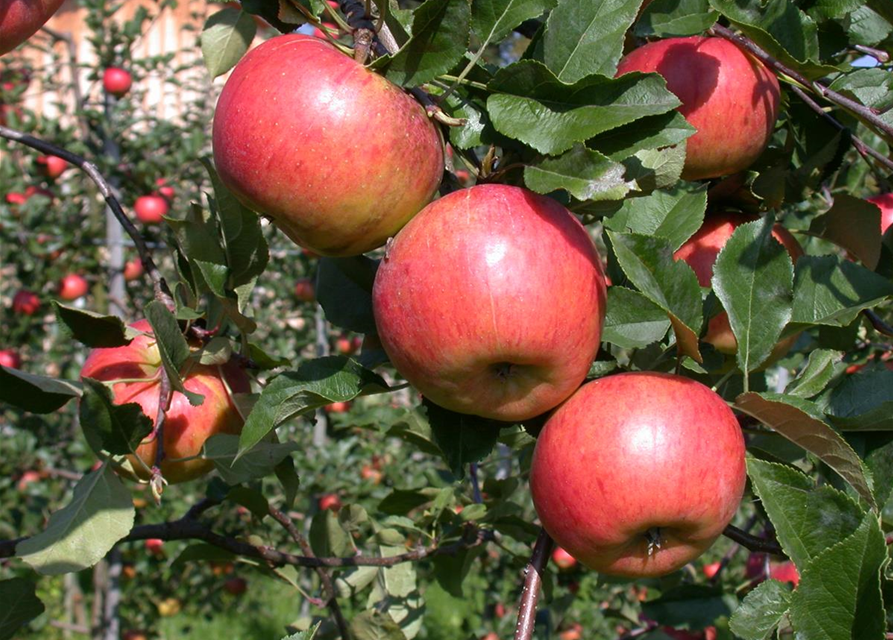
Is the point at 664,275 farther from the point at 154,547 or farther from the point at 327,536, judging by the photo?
the point at 154,547

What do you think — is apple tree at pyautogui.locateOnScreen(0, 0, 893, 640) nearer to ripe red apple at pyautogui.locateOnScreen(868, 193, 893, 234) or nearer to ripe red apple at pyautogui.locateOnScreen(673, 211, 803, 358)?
ripe red apple at pyautogui.locateOnScreen(673, 211, 803, 358)

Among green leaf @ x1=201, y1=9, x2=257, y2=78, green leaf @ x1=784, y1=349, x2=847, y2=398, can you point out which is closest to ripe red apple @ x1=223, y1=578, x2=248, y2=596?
green leaf @ x1=201, y1=9, x2=257, y2=78

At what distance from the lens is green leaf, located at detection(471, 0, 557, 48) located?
88 cm

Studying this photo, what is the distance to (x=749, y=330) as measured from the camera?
0.95 m

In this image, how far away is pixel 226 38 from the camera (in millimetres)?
1306

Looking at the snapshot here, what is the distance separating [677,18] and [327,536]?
3.84ft

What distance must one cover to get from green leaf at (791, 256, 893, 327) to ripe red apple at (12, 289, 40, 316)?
11.6 feet

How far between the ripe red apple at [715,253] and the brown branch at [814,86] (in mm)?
208

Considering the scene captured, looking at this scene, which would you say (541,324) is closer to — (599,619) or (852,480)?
(852,480)

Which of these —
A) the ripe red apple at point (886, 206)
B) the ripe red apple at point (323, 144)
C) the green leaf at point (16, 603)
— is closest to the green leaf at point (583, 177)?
the ripe red apple at point (323, 144)

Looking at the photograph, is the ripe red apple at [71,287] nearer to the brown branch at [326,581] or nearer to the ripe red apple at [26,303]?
the ripe red apple at [26,303]

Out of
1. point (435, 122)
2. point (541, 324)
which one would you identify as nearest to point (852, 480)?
point (541, 324)

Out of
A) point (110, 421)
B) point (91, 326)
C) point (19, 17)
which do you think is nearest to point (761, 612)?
point (110, 421)

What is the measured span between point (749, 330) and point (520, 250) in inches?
11.9
